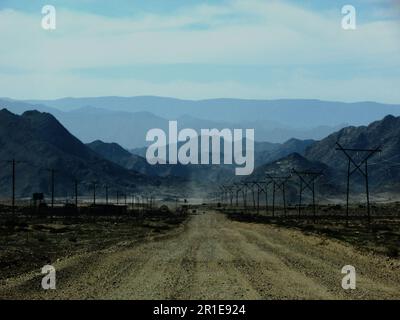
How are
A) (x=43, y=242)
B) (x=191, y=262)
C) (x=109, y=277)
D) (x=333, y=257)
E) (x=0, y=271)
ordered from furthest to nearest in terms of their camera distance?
(x=43, y=242)
(x=333, y=257)
(x=191, y=262)
(x=0, y=271)
(x=109, y=277)

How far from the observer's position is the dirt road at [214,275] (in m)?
19.7

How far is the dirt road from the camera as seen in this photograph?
64.6 feet

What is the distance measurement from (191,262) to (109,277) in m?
7.22

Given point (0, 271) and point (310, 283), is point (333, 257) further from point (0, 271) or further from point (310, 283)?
point (0, 271)

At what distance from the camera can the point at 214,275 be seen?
81.8 feet

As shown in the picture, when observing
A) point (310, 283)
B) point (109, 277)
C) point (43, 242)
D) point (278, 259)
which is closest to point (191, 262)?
point (278, 259)

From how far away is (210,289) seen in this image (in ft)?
67.5

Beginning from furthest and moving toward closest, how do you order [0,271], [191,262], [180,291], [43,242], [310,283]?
[43,242] → [191,262] → [0,271] → [310,283] → [180,291]

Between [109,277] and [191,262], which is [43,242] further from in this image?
[109,277]
